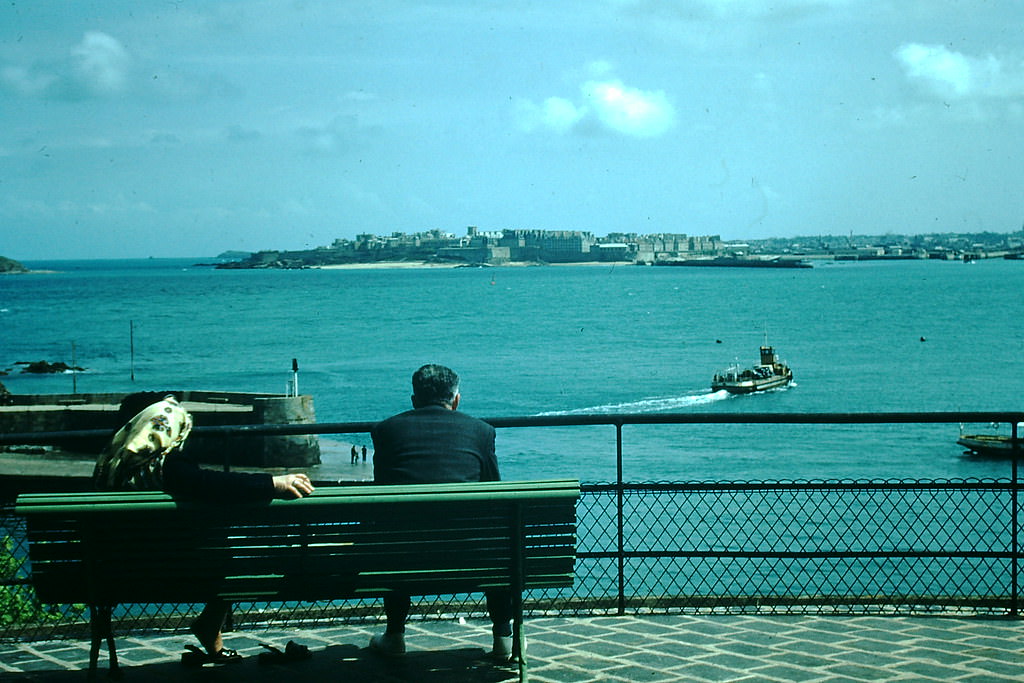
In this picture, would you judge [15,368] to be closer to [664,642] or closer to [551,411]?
[551,411]

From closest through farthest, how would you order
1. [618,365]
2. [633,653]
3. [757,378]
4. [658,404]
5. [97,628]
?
[97,628] < [633,653] < [658,404] < [757,378] < [618,365]

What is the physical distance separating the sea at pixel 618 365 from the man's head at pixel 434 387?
100 ft

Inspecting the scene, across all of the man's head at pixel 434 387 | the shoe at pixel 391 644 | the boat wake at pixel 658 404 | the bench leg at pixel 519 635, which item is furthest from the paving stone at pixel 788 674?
the boat wake at pixel 658 404

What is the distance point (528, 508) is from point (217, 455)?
46.4 metres

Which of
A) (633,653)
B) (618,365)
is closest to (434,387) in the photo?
(633,653)

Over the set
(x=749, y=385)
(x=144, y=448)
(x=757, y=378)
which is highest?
(x=144, y=448)

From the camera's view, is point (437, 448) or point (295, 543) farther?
point (437, 448)

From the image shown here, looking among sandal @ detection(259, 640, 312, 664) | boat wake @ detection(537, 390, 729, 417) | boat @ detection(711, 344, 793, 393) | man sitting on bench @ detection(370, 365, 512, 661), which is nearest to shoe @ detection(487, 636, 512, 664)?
man sitting on bench @ detection(370, 365, 512, 661)

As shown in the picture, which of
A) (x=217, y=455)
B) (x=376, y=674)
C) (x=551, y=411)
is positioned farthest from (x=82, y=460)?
(x=376, y=674)

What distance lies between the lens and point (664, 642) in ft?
20.8

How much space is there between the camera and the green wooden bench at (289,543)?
5035mm

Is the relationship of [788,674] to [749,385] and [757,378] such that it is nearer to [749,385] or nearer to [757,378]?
[749,385]

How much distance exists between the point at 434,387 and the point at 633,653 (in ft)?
5.51

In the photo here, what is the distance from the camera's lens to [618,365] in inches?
3750
